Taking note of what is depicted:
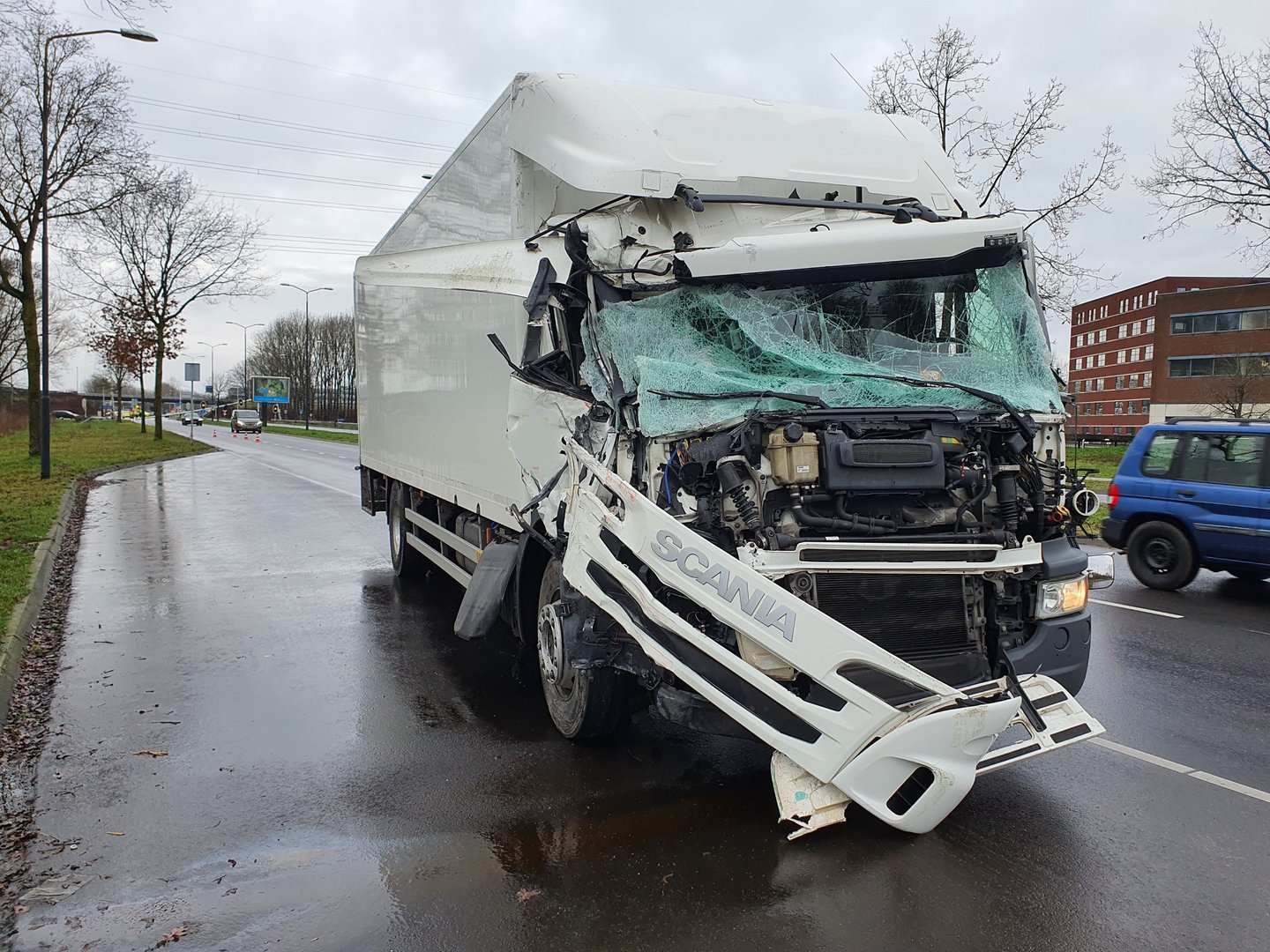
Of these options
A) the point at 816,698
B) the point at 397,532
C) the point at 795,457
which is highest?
the point at 795,457

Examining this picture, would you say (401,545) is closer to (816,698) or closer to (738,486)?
(738,486)

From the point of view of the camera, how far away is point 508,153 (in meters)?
5.72

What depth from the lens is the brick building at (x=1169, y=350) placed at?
60.4 meters

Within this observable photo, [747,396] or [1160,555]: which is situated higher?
[747,396]

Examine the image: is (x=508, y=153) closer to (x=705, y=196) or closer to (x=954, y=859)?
(x=705, y=196)

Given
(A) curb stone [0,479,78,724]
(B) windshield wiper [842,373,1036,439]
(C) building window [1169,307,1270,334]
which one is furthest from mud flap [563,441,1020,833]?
(C) building window [1169,307,1270,334]

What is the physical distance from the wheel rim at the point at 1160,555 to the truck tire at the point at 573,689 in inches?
294

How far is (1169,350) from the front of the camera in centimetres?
6794

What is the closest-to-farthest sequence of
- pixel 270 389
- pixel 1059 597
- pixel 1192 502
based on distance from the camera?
pixel 1059 597
pixel 1192 502
pixel 270 389

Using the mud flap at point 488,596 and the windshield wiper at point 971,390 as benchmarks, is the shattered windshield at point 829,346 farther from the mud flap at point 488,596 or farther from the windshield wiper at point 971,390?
the mud flap at point 488,596

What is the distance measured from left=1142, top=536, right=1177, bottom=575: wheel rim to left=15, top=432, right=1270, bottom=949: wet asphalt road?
2.58 metres

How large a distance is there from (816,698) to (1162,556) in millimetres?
8045

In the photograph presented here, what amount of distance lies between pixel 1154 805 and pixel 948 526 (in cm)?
182

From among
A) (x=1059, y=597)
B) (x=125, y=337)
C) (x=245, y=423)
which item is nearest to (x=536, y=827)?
(x=1059, y=597)
